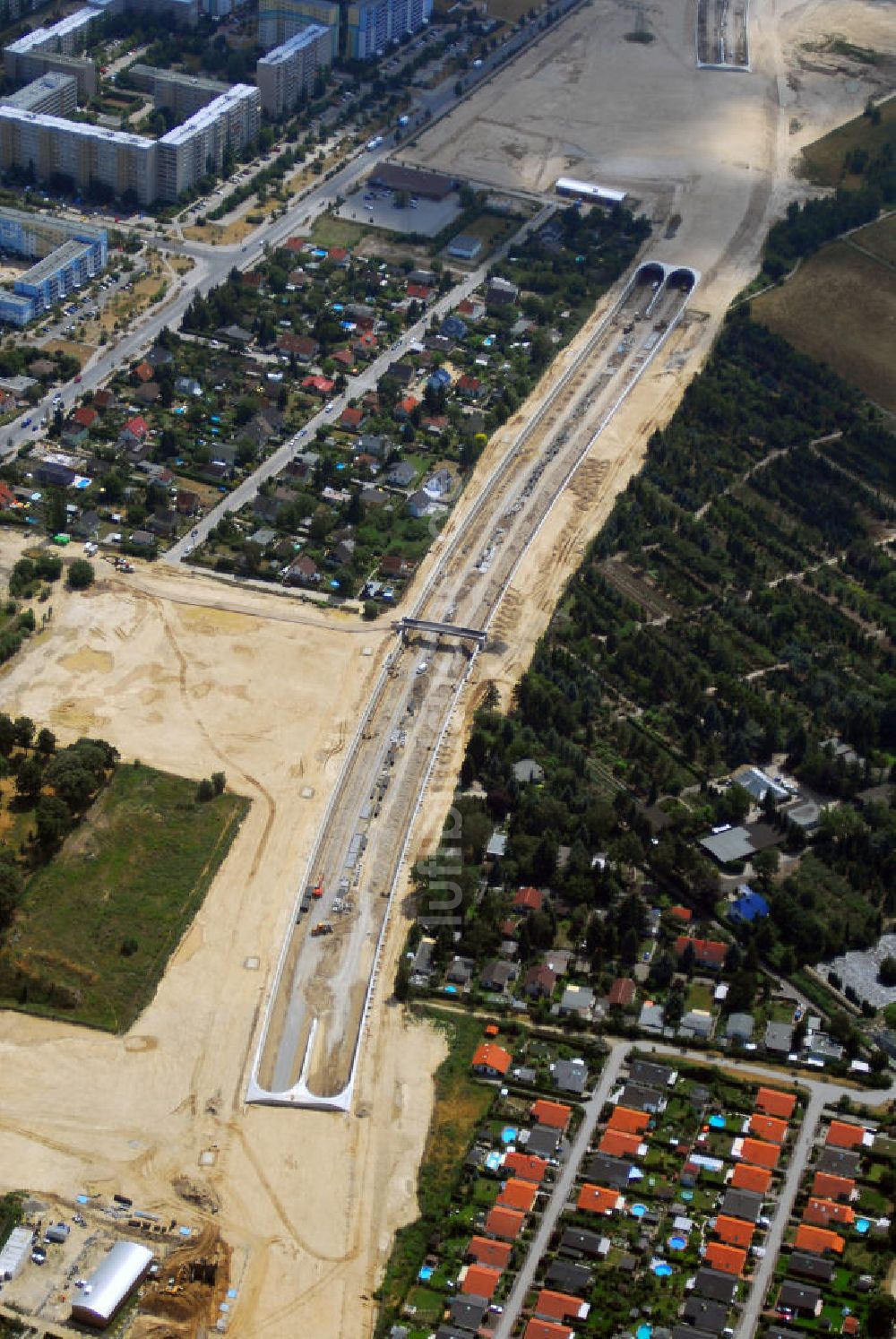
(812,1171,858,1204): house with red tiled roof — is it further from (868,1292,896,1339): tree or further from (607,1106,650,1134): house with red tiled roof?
(607,1106,650,1134): house with red tiled roof

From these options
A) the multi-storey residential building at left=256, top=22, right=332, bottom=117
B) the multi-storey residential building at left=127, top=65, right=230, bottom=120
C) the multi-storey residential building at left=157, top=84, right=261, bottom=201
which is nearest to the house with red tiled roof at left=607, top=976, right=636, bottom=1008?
the multi-storey residential building at left=157, top=84, right=261, bottom=201

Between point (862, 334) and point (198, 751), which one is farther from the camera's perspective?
point (862, 334)

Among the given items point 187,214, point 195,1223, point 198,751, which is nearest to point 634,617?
point 198,751

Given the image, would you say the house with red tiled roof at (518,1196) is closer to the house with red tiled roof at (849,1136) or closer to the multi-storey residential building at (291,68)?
the house with red tiled roof at (849,1136)

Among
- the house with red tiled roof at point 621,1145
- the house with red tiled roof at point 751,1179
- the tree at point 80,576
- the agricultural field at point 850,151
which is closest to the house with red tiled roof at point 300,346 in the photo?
the tree at point 80,576

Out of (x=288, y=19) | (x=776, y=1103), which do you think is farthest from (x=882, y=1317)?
(x=288, y=19)

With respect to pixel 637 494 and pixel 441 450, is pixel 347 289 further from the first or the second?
pixel 637 494
